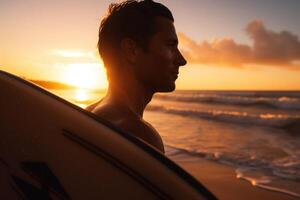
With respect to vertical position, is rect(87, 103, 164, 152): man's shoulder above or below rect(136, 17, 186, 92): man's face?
below

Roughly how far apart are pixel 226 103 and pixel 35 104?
1310 inches

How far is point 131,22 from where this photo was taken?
74.9 inches

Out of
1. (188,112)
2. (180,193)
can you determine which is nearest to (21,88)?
(180,193)

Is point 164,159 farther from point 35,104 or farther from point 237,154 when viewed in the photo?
point 237,154

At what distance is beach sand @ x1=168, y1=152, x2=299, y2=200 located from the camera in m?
5.30

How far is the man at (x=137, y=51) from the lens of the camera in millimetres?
1909

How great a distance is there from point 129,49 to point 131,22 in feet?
0.46

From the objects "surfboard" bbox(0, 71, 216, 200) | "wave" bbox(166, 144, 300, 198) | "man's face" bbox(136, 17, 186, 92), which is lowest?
"wave" bbox(166, 144, 300, 198)

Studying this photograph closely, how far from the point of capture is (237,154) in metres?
8.44

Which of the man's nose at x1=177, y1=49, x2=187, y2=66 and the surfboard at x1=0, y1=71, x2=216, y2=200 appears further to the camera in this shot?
the man's nose at x1=177, y1=49, x2=187, y2=66

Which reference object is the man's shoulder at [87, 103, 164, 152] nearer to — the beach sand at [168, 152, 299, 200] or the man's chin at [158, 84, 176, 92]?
the man's chin at [158, 84, 176, 92]

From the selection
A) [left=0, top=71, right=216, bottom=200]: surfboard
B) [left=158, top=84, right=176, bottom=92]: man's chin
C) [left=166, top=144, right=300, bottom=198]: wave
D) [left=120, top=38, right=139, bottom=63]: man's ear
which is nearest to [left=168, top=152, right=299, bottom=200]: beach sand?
[left=166, top=144, right=300, bottom=198]: wave

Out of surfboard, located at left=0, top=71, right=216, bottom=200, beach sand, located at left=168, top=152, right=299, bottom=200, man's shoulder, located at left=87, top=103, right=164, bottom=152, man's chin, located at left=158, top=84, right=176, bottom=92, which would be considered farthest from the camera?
beach sand, located at left=168, top=152, right=299, bottom=200

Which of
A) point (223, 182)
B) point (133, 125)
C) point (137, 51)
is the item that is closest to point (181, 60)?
point (137, 51)
